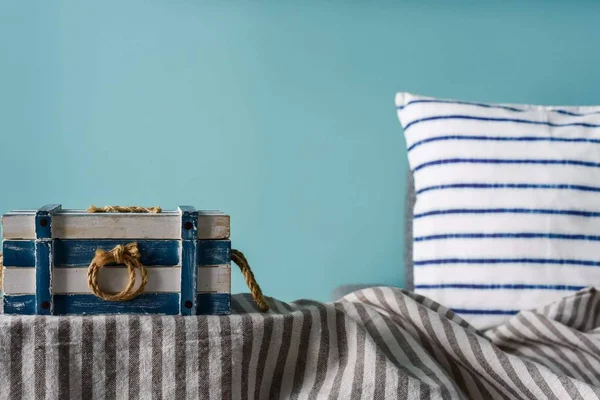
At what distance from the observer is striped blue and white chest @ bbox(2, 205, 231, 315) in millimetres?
747

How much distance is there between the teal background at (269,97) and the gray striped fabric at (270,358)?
3.31 feet

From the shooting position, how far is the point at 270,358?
30.8 inches

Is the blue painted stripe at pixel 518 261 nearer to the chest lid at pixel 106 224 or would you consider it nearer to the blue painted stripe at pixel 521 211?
the blue painted stripe at pixel 521 211

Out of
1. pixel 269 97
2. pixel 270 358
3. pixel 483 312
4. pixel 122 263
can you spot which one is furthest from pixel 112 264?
pixel 269 97

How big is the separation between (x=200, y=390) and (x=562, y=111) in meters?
1.05

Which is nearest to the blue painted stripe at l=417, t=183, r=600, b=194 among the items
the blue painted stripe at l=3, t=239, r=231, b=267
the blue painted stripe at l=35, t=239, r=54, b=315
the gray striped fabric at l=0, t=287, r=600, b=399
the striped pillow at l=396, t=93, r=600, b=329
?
the striped pillow at l=396, t=93, r=600, b=329

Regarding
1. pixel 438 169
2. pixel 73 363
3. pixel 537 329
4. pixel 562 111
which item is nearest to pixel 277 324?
pixel 73 363

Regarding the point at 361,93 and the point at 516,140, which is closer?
the point at 516,140

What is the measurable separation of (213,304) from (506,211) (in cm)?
75

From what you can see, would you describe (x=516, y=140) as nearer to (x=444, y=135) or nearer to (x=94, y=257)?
(x=444, y=135)

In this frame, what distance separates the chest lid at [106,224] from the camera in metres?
0.75

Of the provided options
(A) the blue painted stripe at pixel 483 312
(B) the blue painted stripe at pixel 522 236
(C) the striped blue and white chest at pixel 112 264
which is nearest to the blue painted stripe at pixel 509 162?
(B) the blue painted stripe at pixel 522 236

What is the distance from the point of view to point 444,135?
4.70 ft

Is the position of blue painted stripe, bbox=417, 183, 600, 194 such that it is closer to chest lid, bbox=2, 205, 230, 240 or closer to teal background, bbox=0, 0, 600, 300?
teal background, bbox=0, 0, 600, 300
